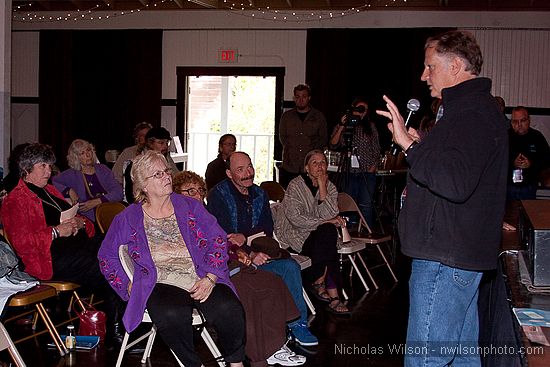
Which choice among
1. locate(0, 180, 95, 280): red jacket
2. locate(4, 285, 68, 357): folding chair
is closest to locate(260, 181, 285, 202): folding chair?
locate(0, 180, 95, 280): red jacket

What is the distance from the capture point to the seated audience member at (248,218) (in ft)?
15.1

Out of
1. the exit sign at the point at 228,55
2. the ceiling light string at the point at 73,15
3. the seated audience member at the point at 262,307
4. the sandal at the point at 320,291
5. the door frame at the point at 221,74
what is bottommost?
the sandal at the point at 320,291

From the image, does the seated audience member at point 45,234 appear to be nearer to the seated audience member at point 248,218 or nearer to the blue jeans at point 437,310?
the seated audience member at point 248,218

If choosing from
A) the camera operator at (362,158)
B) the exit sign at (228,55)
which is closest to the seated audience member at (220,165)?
the camera operator at (362,158)

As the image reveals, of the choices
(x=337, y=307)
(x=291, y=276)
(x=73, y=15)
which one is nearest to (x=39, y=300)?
(x=291, y=276)

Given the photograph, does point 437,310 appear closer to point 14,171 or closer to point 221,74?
point 14,171

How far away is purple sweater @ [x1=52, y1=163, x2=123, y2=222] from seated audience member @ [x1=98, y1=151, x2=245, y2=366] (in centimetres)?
223

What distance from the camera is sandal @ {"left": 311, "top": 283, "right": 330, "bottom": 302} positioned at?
18.1 ft

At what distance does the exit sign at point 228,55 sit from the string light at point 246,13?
23.3 inches

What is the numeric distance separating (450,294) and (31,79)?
1190 centimetres

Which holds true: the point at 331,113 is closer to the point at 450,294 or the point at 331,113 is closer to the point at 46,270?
the point at 46,270

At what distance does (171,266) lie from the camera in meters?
3.85

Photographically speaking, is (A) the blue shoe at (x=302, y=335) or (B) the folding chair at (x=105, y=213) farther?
(B) the folding chair at (x=105, y=213)

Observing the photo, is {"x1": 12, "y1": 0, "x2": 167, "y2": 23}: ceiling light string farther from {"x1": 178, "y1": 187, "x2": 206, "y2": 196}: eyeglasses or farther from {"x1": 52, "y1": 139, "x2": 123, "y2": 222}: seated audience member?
{"x1": 178, "y1": 187, "x2": 206, "y2": 196}: eyeglasses
